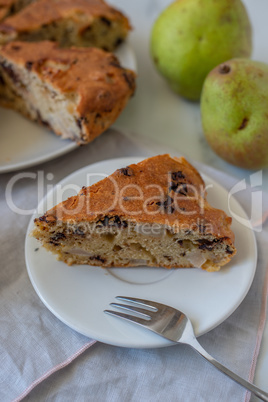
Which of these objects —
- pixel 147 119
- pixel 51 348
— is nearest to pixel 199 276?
pixel 51 348

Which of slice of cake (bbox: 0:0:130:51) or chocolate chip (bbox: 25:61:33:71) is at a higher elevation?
slice of cake (bbox: 0:0:130:51)

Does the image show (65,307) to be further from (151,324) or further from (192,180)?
(192,180)

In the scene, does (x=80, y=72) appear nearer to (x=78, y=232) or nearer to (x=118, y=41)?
(x=118, y=41)

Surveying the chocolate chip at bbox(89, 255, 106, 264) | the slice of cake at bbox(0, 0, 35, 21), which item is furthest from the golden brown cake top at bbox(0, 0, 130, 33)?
the chocolate chip at bbox(89, 255, 106, 264)

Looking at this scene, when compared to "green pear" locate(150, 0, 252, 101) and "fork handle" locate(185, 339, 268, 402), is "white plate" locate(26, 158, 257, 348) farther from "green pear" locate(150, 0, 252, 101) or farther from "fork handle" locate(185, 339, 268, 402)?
"green pear" locate(150, 0, 252, 101)

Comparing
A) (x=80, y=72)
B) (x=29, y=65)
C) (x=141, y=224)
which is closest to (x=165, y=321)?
(x=141, y=224)
